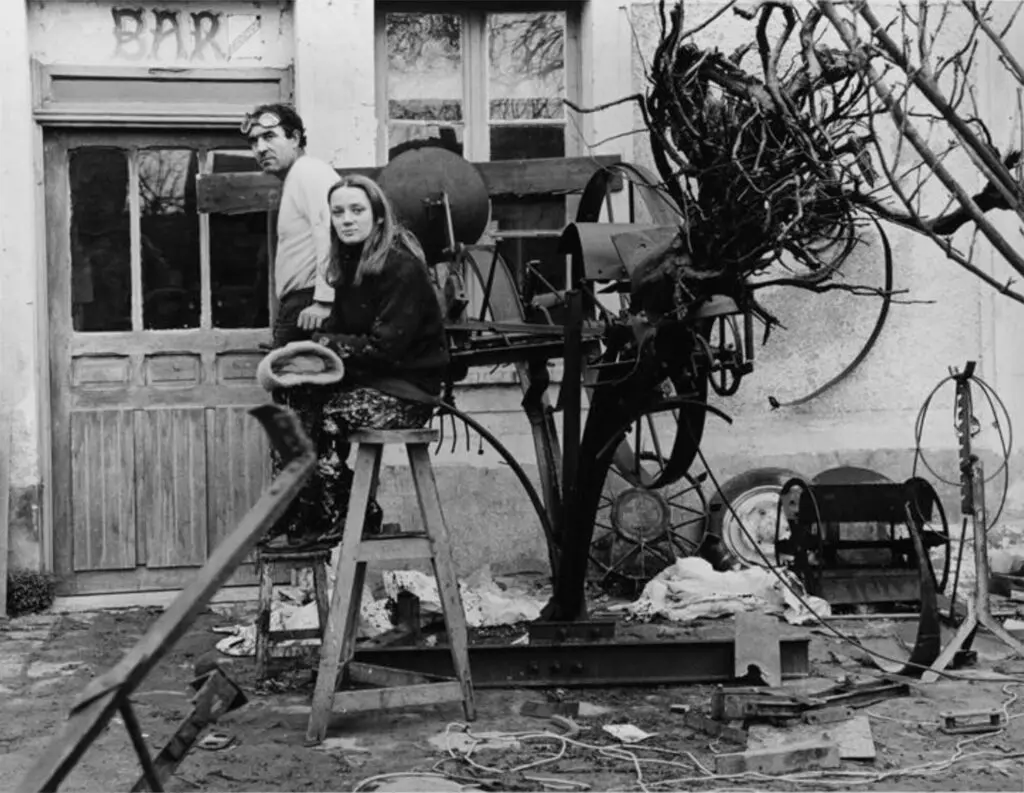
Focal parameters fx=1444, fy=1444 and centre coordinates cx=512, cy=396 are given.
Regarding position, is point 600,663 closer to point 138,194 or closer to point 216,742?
point 216,742

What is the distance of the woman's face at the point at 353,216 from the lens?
6477 millimetres

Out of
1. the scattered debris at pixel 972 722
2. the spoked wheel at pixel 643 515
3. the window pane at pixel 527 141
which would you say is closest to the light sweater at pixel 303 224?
the spoked wheel at pixel 643 515

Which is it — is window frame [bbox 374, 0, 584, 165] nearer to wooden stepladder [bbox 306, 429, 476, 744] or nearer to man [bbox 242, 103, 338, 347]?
man [bbox 242, 103, 338, 347]

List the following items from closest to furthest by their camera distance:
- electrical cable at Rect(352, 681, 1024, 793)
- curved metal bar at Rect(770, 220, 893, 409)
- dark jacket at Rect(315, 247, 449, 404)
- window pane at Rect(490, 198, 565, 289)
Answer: electrical cable at Rect(352, 681, 1024, 793)
dark jacket at Rect(315, 247, 449, 404)
window pane at Rect(490, 198, 565, 289)
curved metal bar at Rect(770, 220, 893, 409)

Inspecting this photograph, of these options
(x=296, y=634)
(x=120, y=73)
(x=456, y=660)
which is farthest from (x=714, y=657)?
(x=120, y=73)

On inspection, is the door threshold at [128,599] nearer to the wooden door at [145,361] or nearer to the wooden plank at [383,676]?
the wooden door at [145,361]

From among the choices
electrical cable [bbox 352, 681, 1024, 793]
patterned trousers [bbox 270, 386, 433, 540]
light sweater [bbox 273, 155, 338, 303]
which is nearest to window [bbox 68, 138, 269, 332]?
light sweater [bbox 273, 155, 338, 303]

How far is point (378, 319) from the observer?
642cm

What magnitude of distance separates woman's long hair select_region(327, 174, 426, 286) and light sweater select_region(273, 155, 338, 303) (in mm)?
959

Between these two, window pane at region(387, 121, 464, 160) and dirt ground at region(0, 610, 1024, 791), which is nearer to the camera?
dirt ground at region(0, 610, 1024, 791)

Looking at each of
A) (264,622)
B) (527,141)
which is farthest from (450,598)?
(527,141)

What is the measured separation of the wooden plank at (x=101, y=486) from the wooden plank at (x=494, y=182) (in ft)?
5.08

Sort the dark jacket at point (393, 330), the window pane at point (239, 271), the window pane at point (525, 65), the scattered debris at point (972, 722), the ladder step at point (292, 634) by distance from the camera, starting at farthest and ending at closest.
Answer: the window pane at point (525, 65), the window pane at point (239, 271), the ladder step at point (292, 634), the dark jacket at point (393, 330), the scattered debris at point (972, 722)

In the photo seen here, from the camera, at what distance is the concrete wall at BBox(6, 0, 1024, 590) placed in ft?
29.9
